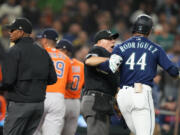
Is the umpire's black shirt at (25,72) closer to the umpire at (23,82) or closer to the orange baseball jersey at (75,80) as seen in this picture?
the umpire at (23,82)

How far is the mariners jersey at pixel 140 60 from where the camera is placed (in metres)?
6.33

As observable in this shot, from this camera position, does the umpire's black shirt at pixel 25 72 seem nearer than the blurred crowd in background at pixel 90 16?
Yes

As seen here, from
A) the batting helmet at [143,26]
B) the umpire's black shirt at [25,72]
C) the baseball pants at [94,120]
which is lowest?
the baseball pants at [94,120]

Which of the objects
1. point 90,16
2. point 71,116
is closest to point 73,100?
point 71,116

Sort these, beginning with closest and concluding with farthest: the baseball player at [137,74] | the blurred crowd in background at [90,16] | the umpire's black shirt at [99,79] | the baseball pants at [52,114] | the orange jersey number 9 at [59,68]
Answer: the baseball player at [137,74] < the umpire's black shirt at [99,79] < the baseball pants at [52,114] < the orange jersey number 9 at [59,68] < the blurred crowd in background at [90,16]

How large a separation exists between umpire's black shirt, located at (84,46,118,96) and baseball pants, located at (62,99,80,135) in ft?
5.16

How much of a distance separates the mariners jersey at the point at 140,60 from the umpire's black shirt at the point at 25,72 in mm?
1050

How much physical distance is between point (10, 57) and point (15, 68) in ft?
0.51

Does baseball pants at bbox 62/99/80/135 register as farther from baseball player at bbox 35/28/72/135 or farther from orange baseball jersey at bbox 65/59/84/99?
baseball player at bbox 35/28/72/135


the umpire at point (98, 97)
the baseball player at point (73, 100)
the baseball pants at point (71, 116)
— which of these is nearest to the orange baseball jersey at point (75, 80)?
the baseball player at point (73, 100)

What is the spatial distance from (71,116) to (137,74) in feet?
8.54

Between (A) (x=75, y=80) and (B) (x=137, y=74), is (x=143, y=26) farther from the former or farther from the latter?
(A) (x=75, y=80)

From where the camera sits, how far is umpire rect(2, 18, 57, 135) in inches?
241

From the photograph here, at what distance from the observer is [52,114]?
26.2 feet
